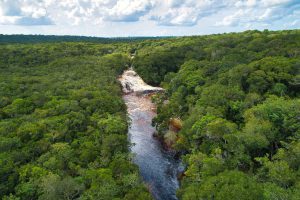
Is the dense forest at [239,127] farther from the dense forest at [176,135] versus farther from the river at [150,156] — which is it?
the river at [150,156]

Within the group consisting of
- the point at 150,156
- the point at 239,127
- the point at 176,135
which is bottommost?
the point at 150,156

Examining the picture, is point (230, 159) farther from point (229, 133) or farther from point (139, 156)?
point (139, 156)

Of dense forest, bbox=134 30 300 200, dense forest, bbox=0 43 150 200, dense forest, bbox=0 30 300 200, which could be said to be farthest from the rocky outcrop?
dense forest, bbox=0 43 150 200

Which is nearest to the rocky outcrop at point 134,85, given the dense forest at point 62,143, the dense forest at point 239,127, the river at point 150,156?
the river at point 150,156

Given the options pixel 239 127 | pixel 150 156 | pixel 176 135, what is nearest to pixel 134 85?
pixel 176 135

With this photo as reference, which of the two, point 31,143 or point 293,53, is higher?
point 293,53

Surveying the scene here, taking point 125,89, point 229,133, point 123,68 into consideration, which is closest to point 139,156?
point 229,133

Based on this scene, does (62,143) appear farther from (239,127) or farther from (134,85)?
(134,85)

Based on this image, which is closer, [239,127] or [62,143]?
[62,143]
